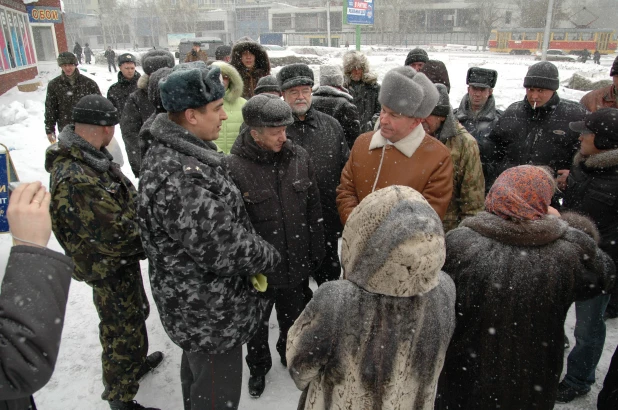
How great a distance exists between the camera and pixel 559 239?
1747 mm

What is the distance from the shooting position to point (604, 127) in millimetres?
2564

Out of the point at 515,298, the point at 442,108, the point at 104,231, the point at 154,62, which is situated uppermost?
the point at 154,62

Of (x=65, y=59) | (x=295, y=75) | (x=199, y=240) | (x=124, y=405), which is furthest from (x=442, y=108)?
(x=65, y=59)

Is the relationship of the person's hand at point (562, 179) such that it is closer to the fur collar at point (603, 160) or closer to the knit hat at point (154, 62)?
the fur collar at point (603, 160)

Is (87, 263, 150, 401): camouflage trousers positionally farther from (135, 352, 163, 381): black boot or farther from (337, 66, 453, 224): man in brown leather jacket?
(337, 66, 453, 224): man in brown leather jacket

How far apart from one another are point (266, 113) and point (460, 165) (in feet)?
4.92

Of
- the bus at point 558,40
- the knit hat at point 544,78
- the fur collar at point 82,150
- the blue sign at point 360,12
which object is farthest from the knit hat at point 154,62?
the bus at point 558,40

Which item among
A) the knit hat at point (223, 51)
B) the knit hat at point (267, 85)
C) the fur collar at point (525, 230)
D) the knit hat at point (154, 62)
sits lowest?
the fur collar at point (525, 230)

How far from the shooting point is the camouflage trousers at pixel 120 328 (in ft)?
8.32

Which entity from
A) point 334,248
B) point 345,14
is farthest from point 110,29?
point 334,248

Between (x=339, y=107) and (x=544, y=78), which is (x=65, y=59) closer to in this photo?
(x=339, y=107)

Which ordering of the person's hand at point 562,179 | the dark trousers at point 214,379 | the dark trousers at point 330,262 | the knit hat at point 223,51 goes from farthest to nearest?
the knit hat at point 223,51 < the dark trousers at point 330,262 < the person's hand at point 562,179 < the dark trousers at point 214,379

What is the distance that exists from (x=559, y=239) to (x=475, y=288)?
41 cm

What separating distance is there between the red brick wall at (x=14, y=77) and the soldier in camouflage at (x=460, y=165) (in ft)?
53.4
